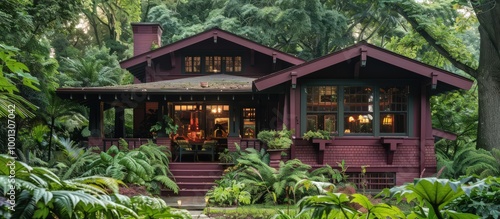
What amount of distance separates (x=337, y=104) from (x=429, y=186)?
11.1m

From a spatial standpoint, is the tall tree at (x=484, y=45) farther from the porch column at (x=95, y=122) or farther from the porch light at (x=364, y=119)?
the porch column at (x=95, y=122)

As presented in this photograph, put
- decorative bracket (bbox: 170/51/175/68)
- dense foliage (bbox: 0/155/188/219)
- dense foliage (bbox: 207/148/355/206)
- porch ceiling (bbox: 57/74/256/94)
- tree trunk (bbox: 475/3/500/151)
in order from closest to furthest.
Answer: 1. dense foliage (bbox: 0/155/188/219)
2. dense foliage (bbox: 207/148/355/206)
3. tree trunk (bbox: 475/3/500/151)
4. porch ceiling (bbox: 57/74/256/94)
5. decorative bracket (bbox: 170/51/175/68)

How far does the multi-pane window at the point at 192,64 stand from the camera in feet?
61.4

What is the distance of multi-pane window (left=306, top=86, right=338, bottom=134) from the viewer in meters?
13.9

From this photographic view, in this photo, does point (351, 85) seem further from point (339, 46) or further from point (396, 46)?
point (339, 46)

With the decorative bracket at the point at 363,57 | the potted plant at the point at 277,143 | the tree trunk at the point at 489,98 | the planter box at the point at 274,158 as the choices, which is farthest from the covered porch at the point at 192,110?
the tree trunk at the point at 489,98

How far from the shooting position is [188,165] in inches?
583

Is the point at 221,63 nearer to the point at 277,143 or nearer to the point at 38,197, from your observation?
the point at 277,143

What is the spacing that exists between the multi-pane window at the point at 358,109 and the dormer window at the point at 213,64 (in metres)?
5.97

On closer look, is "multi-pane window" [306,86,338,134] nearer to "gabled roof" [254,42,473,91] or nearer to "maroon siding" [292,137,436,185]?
"maroon siding" [292,137,436,185]

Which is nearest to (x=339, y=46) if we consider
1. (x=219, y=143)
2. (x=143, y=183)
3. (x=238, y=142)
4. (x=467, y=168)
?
(x=219, y=143)

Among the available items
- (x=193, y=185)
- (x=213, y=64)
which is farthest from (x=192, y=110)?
(x=193, y=185)

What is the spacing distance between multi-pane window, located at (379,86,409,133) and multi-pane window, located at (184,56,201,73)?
Result: 776 cm

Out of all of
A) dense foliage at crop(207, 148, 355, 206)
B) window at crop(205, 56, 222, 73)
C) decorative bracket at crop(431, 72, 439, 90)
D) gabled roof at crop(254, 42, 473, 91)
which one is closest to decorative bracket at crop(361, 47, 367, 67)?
gabled roof at crop(254, 42, 473, 91)
